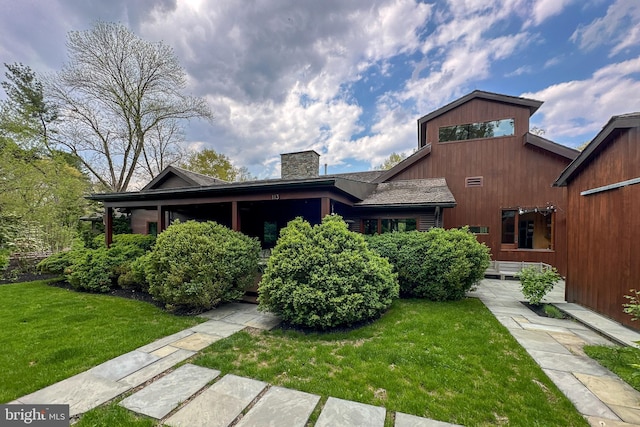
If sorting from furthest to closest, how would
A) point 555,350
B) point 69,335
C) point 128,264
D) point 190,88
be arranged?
point 190,88 → point 128,264 → point 69,335 → point 555,350

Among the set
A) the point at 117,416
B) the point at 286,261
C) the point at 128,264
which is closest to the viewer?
the point at 117,416

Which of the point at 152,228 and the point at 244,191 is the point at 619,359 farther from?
the point at 152,228

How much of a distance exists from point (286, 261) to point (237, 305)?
249cm

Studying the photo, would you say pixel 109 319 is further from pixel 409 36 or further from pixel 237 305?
pixel 409 36

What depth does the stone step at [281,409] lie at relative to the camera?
2.21 metres

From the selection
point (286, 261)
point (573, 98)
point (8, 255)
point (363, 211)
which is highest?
point (573, 98)

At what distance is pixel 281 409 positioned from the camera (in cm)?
238

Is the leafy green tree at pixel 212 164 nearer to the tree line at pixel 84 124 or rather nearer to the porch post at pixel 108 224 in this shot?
the tree line at pixel 84 124

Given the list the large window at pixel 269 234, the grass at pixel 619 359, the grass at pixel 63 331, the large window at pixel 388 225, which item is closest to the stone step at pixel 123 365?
the grass at pixel 63 331

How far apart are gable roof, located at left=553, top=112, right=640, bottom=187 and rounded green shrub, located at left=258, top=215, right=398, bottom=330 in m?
4.87

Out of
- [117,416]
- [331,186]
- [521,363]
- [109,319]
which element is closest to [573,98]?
[331,186]

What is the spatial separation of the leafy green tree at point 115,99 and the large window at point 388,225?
15236 mm

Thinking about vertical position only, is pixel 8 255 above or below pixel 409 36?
below

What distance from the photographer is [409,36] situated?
9.47 m
